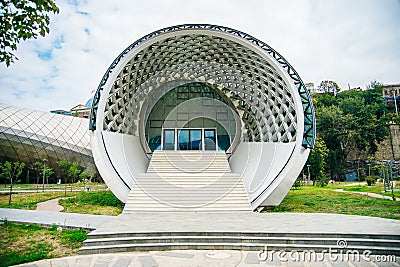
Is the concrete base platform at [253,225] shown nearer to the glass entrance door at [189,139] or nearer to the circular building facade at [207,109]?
the circular building facade at [207,109]

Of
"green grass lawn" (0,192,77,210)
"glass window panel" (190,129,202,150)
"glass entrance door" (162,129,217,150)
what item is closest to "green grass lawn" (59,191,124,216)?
"green grass lawn" (0,192,77,210)

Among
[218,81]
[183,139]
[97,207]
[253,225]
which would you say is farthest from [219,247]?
[183,139]

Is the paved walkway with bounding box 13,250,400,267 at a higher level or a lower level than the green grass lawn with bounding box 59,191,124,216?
higher

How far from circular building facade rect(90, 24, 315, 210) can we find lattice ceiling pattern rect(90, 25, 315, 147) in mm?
72

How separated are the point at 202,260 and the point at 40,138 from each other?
37868 mm

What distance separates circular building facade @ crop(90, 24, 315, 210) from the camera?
1389 centimetres

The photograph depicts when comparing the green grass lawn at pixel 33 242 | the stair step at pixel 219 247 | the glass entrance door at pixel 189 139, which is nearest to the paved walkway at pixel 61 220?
the green grass lawn at pixel 33 242

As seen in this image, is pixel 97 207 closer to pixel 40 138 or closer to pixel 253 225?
pixel 253 225

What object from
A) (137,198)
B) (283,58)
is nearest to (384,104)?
(283,58)

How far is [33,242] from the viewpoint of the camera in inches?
306

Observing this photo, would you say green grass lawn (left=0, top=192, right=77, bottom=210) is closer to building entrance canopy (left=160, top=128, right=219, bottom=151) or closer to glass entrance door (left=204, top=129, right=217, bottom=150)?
building entrance canopy (left=160, top=128, right=219, bottom=151)

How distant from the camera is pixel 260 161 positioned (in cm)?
1661

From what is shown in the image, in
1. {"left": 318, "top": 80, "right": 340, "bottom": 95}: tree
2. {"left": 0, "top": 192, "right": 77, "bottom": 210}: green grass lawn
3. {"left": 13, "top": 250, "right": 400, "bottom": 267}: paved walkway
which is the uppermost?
{"left": 318, "top": 80, "right": 340, "bottom": 95}: tree

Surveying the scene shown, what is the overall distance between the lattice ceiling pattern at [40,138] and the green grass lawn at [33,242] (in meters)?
31.4
